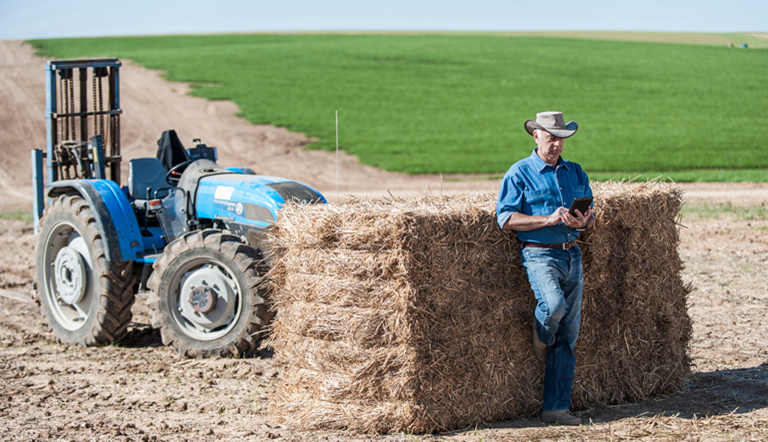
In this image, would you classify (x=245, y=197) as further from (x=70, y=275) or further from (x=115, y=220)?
(x=70, y=275)

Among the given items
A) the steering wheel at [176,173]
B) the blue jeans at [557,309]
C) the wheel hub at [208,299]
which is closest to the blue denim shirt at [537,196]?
the blue jeans at [557,309]

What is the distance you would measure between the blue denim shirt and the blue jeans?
11cm

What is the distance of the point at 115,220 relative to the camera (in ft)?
24.6

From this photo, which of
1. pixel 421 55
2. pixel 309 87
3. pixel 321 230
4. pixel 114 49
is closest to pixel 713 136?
pixel 309 87

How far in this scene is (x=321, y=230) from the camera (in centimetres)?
504

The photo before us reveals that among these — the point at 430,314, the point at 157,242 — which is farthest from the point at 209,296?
the point at 430,314

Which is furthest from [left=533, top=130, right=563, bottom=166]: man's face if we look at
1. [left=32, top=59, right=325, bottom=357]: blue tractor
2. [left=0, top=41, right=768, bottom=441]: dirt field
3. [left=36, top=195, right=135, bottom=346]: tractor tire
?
[left=36, top=195, right=135, bottom=346]: tractor tire

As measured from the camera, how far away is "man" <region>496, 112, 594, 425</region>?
4.86 m

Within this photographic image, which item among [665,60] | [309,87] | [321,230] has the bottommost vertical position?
[321,230]

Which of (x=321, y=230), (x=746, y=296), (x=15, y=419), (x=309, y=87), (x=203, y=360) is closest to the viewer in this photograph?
(x=321, y=230)

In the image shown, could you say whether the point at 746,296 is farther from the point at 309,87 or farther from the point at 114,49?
the point at 114,49

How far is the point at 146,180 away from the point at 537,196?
4.96m

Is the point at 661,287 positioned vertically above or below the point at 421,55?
below

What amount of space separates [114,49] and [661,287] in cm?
5091
